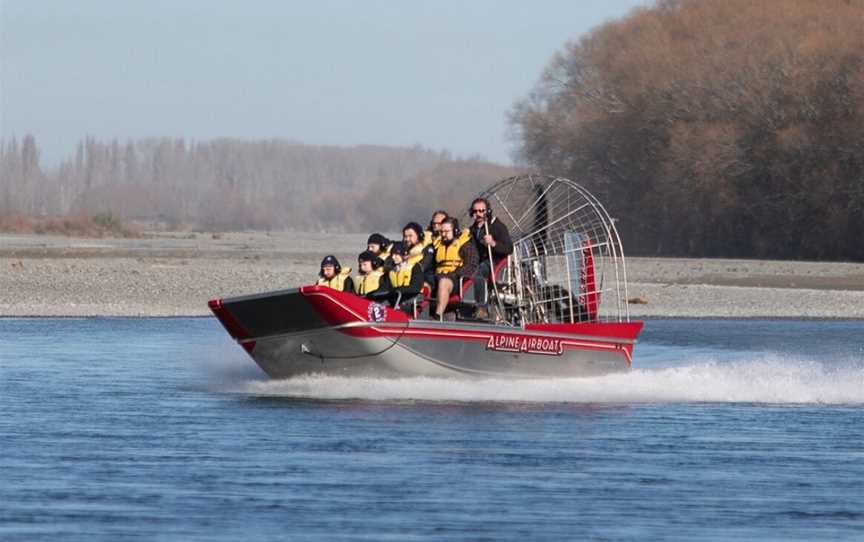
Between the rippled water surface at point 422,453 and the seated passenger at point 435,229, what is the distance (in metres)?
1.62

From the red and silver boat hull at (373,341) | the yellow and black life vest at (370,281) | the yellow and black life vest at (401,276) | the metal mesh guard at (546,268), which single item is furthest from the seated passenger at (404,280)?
the metal mesh guard at (546,268)

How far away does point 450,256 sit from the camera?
18656 mm

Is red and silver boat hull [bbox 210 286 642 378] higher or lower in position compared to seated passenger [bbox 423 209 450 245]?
lower

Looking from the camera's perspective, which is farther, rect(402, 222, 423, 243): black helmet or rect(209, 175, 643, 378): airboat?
rect(402, 222, 423, 243): black helmet

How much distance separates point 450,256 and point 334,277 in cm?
118

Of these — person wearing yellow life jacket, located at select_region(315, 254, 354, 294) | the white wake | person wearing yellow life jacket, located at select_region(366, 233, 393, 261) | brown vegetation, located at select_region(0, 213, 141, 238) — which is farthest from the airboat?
brown vegetation, located at select_region(0, 213, 141, 238)

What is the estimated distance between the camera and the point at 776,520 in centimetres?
1224

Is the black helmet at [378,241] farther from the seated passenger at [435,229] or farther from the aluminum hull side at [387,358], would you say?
the aluminum hull side at [387,358]

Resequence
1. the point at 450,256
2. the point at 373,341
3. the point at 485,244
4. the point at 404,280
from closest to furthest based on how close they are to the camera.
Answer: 1. the point at 373,341
2. the point at 404,280
3. the point at 450,256
4. the point at 485,244

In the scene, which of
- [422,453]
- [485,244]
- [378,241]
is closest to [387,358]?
[485,244]

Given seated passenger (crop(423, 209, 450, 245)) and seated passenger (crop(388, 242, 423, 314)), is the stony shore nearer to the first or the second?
seated passenger (crop(423, 209, 450, 245))

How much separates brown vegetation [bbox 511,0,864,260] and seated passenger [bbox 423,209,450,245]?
41136mm

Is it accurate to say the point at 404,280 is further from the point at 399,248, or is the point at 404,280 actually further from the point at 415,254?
the point at 399,248

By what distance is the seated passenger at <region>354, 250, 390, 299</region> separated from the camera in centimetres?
1855
